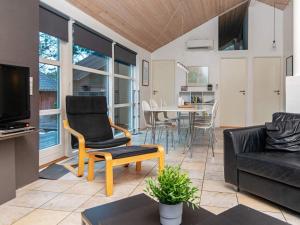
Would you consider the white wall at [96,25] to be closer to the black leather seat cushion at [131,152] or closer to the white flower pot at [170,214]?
the black leather seat cushion at [131,152]

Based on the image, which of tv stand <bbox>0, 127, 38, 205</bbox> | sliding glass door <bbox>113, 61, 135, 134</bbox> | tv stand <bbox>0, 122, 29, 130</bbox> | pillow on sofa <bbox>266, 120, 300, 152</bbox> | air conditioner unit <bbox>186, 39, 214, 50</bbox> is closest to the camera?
tv stand <bbox>0, 122, 29, 130</bbox>

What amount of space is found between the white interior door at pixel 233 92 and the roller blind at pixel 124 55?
286 centimetres

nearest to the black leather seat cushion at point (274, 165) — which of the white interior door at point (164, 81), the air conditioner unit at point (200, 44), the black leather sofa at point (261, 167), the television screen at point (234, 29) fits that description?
the black leather sofa at point (261, 167)

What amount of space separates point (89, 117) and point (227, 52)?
5.58 meters

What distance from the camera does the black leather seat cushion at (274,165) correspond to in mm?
2179

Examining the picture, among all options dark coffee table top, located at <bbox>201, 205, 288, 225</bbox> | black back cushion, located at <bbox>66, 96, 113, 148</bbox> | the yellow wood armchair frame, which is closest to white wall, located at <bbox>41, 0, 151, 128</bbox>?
black back cushion, located at <bbox>66, 96, 113, 148</bbox>

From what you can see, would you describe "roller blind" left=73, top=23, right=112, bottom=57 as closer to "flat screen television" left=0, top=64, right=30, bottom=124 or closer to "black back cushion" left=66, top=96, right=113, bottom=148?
"black back cushion" left=66, top=96, right=113, bottom=148

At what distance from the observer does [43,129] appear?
372cm

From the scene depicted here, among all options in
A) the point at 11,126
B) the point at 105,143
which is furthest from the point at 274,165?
the point at 11,126

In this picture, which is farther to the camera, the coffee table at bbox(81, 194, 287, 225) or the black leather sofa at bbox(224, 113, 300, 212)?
the black leather sofa at bbox(224, 113, 300, 212)

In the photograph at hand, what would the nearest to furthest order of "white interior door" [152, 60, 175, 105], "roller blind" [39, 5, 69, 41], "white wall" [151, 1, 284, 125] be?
1. "roller blind" [39, 5, 69, 41]
2. "white wall" [151, 1, 284, 125]
3. "white interior door" [152, 60, 175, 105]

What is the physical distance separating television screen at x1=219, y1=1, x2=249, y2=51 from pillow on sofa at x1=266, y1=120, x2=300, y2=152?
5.65 meters

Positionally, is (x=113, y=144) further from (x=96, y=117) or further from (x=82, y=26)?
(x=82, y=26)

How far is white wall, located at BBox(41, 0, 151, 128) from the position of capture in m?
3.76
